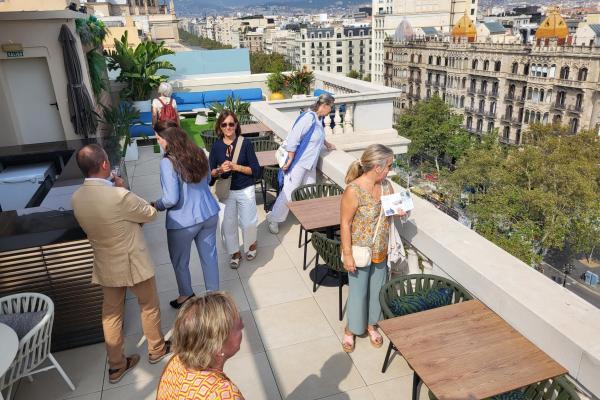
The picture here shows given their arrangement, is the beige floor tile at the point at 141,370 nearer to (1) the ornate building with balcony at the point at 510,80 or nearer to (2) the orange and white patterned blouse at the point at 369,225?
(2) the orange and white patterned blouse at the point at 369,225

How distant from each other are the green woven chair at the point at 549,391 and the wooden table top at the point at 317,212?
2.22 meters

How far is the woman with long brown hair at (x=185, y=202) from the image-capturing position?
145 inches

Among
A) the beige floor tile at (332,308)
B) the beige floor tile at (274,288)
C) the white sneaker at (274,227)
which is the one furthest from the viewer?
the white sneaker at (274,227)

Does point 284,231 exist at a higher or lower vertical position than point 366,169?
lower

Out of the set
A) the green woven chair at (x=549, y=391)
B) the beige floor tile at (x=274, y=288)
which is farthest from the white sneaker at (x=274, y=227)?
the green woven chair at (x=549, y=391)

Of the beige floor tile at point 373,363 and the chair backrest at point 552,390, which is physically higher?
the chair backrest at point 552,390

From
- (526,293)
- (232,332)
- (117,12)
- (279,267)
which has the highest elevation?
(117,12)

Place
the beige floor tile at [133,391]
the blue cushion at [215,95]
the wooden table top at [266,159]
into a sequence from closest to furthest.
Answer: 1. the beige floor tile at [133,391]
2. the wooden table top at [266,159]
3. the blue cushion at [215,95]

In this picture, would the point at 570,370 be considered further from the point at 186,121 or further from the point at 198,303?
the point at 186,121

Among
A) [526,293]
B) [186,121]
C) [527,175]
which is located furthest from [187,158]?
[527,175]

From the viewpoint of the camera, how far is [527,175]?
33.5 meters

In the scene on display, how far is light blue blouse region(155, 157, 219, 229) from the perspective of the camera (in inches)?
147

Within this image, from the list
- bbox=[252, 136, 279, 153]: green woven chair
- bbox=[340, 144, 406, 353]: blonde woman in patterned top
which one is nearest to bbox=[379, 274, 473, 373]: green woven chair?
bbox=[340, 144, 406, 353]: blonde woman in patterned top

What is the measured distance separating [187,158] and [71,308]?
64.1 inches
